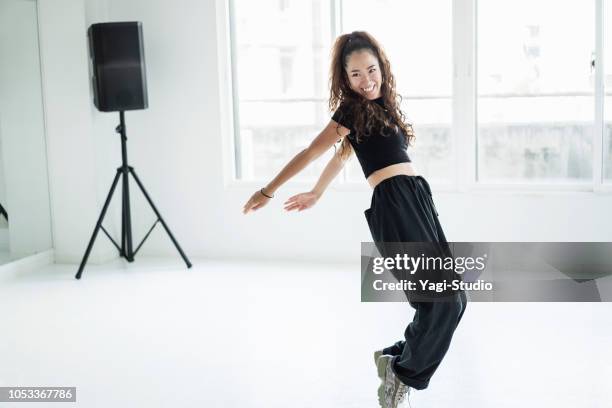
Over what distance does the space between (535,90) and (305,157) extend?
9.67 feet

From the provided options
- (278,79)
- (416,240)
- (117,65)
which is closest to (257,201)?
(416,240)

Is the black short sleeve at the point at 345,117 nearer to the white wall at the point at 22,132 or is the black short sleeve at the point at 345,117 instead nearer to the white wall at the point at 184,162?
the white wall at the point at 184,162

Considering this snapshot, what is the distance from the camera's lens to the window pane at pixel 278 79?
5.74 metres

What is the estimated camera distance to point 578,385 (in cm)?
330

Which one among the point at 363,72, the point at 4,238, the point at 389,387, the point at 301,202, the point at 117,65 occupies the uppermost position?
the point at 117,65

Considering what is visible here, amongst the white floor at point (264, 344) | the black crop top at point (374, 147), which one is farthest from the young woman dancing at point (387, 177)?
the white floor at point (264, 344)

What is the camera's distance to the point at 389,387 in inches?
116

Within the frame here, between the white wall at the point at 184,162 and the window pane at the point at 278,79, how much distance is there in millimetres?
179

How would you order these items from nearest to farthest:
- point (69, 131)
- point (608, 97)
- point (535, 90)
Result: point (608, 97) < point (535, 90) < point (69, 131)

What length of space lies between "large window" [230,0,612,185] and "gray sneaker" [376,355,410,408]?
8.82 ft

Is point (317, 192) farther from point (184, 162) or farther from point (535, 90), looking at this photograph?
point (184, 162)

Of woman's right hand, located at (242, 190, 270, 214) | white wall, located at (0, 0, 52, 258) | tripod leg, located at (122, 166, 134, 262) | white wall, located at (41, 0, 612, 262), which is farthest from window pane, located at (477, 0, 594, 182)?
white wall, located at (0, 0, 52, 258)

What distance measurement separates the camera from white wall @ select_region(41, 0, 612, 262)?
575cm

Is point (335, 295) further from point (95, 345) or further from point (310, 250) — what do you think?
point (95, 345)
